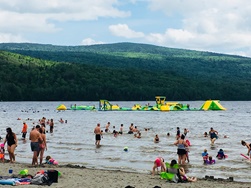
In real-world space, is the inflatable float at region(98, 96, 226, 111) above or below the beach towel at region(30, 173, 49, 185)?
above

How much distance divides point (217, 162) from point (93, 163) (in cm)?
714

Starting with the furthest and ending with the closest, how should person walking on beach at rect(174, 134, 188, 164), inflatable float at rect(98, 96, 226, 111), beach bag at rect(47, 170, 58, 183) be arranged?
1. inflatable float at rect(98, 96, 226, 111)
2. person walking on beach at rect(174, 134, 188, 164)
3. beach bag at rect(47, 170, 58, 183)

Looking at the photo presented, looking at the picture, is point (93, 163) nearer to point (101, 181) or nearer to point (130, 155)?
point (130, 155)

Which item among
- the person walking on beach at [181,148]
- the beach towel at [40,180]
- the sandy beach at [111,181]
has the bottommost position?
the sandy beach at [111,181]

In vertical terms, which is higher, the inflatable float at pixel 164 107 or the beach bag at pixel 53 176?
the inflatable float at pixel 164 107

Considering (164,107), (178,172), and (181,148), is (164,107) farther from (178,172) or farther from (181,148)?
(178,172)

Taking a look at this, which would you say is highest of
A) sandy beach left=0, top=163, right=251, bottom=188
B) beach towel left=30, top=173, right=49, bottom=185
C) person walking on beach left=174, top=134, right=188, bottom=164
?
person walking on beach left=174, top=134, right=188, bottom=164

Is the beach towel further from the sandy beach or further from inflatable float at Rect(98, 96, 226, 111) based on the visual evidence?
inflatable float at Rect(98, 96, 226, 111)

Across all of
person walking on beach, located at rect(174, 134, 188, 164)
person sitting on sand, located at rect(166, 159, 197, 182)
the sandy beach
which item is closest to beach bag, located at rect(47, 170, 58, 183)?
Result: the sandy beach

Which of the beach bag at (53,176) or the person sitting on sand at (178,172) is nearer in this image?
the beach bag at (53,176)

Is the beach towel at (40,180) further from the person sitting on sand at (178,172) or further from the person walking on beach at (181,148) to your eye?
the person walking on beach at (181,148)

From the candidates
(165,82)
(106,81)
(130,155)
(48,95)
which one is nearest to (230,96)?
(165,82)

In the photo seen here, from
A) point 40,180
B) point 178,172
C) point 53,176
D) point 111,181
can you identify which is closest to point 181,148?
point 178,172

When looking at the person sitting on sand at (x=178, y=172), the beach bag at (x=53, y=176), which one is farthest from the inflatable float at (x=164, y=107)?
the beach bag at (x=53, y=176)
